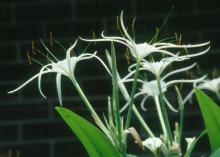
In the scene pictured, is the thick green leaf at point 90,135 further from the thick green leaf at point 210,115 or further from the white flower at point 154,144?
the thick green leaf at point 210,115

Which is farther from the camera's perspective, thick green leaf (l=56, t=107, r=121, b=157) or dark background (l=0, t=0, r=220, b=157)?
dark background (l=0, t=0, r=220, b=157)

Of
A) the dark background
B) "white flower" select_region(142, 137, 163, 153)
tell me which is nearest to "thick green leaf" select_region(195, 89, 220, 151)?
"white flower" select_region(142, 137, 163, 153)

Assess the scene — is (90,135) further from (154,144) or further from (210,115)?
(210,115)

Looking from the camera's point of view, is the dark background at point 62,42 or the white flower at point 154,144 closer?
the white flower at point 154,144

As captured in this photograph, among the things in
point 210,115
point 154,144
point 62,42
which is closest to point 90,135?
point 154,144

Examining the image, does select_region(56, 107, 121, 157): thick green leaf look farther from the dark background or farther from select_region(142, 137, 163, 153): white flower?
the dark background

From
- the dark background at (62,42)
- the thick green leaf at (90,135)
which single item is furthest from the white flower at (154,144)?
the dark background at (62,42)

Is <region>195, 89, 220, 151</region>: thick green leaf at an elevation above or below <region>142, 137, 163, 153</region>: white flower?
above
